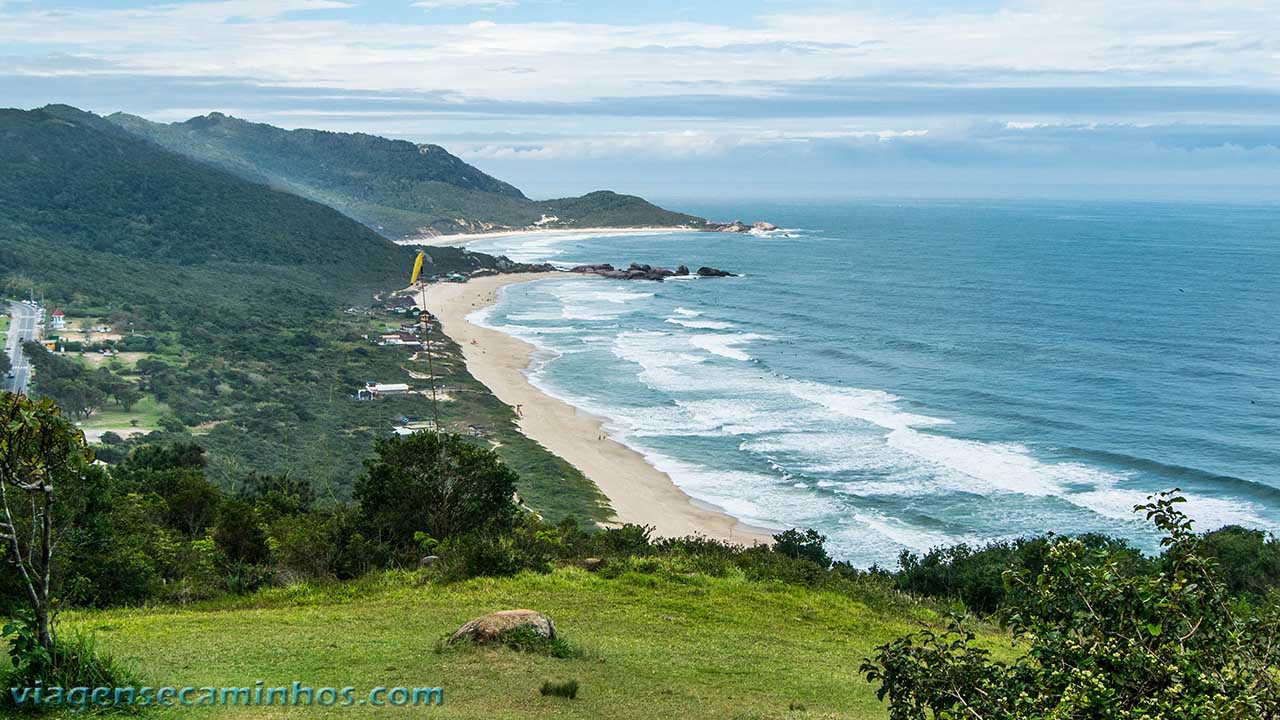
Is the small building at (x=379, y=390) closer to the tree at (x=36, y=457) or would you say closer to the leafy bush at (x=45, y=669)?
the leafy bush at (x=45, y=669)

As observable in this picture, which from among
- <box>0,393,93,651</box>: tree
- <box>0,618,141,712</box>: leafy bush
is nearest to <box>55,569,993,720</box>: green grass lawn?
<box>0,618,141,712</box>: leafy bush

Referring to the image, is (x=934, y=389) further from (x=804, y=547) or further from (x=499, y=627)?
(x=499, y=627)

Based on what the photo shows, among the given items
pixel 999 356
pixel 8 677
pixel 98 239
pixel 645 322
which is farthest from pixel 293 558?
pixel 98 239

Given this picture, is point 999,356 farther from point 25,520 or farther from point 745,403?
point 25,520

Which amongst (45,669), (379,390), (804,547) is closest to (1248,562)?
(804,547)

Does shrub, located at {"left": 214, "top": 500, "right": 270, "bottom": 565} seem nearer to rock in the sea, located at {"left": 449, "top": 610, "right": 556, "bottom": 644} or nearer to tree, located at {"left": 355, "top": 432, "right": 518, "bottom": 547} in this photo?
tree, located at {"left": 355, "top": 432, "right": 518, "bottom": 547}

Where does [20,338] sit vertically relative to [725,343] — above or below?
above

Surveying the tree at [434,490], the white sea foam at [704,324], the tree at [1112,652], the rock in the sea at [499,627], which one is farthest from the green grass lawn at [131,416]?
the tree at [1112,652]
